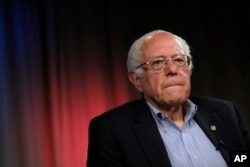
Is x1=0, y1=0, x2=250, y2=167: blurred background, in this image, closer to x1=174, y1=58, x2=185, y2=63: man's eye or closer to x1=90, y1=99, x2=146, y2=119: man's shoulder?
x1=90, y1=99, x2=146, y2=119: man's shoulder

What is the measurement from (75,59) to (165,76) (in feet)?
5.12

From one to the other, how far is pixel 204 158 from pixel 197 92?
192 centimetres

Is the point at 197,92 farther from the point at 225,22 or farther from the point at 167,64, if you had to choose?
the point at 167,64

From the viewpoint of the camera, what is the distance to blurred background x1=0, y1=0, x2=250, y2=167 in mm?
2865

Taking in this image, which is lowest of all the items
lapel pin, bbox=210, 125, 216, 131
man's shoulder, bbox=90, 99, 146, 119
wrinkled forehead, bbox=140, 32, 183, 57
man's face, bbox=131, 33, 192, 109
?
lapel pin, bbox=210, 125, 216, 131

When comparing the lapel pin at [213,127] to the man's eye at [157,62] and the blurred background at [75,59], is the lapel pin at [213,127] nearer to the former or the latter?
the man's eye at [157,62]

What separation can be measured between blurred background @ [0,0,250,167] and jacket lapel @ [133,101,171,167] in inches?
55.7

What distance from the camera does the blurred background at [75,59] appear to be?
9.40 feet

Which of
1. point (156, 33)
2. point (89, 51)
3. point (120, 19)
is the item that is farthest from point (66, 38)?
point (156, 33)

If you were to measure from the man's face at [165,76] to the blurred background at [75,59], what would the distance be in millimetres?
1441

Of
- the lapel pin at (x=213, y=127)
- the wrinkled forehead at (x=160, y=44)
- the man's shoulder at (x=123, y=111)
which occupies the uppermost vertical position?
the wrinkled forehead at (x=160, y=44)

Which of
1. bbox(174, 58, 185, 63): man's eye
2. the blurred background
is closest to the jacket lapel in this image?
bbox(174, 58, 185, 63): man's eye

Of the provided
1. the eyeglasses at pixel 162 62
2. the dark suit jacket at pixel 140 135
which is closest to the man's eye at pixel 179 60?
the eyeglasses at pixel 162 62

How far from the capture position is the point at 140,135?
1.56 metres
